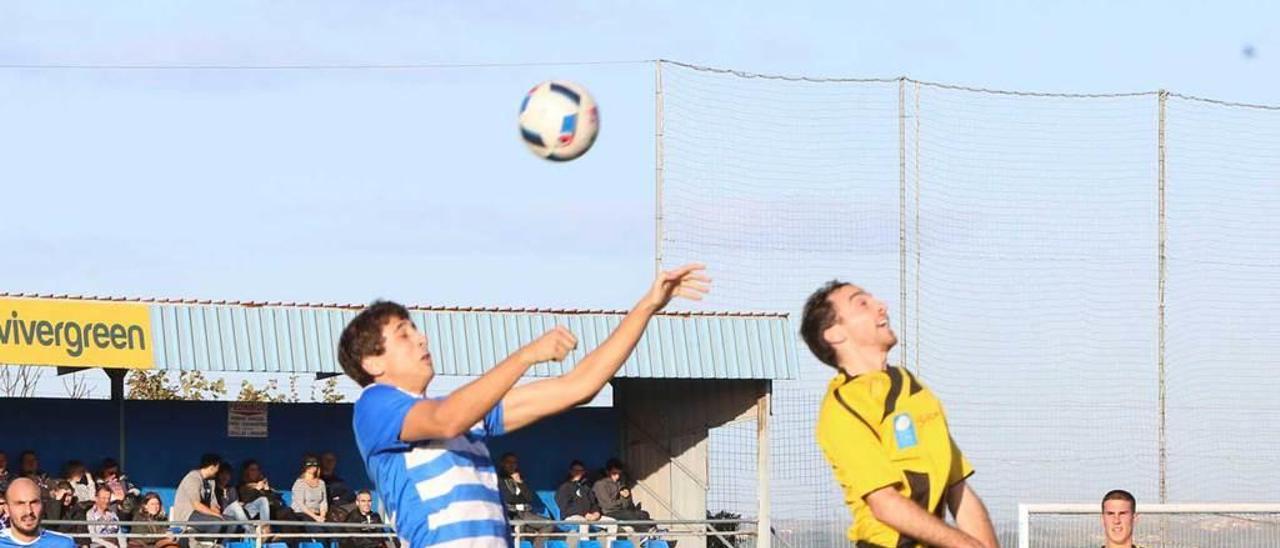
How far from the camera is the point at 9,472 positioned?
2347 centimetres

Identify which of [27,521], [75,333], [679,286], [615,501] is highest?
[679,286]

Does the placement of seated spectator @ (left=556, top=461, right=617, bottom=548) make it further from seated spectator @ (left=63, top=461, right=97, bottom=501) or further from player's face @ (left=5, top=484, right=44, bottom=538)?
player's face @ (left=5, top=484, right=44, bottom=538)

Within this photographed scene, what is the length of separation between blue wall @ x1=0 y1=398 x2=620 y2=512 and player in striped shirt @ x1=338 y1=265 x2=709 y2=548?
18649 millimetres

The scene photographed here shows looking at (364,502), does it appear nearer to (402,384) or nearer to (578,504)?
(578,504)

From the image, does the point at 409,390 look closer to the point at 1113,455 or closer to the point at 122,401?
the point at 1113,455

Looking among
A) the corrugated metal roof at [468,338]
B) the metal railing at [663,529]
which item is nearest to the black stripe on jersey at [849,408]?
the metal railing at [663,529]

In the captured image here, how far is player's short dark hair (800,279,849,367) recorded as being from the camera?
661 cm

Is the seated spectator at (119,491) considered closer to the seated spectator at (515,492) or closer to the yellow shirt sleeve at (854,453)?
the seated spectator at (515,492)

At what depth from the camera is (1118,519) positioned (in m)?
11.0

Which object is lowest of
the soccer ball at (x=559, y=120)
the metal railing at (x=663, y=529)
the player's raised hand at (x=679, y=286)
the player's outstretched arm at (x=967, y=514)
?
the metal railing at (x=663, y=529)

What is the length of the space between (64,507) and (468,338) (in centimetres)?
530

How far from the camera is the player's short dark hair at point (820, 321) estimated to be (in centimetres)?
661

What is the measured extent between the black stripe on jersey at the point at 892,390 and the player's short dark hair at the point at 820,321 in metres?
0.23

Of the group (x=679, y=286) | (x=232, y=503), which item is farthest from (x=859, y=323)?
(x=232, y=503)
